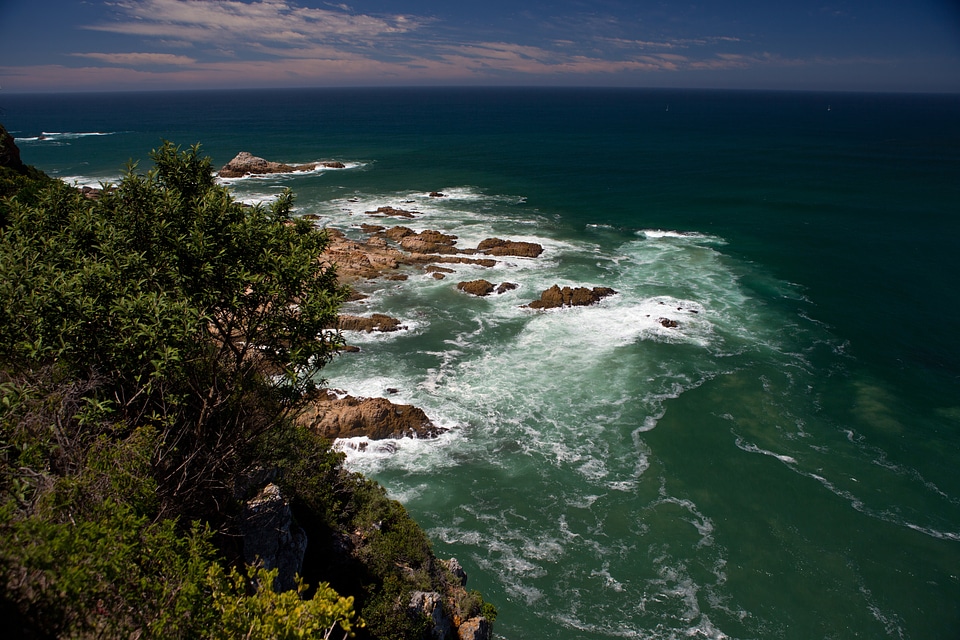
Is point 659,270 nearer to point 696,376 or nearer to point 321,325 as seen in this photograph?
point 696,376

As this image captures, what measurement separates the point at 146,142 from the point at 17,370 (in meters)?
144

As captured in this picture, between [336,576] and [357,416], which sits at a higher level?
[336,576]

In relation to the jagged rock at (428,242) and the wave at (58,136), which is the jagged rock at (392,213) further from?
the wave at (58,136)

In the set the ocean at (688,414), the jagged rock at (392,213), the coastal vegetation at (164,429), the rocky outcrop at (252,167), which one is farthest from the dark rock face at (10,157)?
the rocky outcrop at (252,167)

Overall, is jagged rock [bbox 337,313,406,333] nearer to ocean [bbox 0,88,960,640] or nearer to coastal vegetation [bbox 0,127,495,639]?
ocean [bbox 0,88,960,640]

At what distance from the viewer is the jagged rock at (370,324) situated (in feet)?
134

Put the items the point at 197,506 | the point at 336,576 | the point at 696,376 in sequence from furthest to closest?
the point at 696,376, the point at 336,576, the point at 197,506

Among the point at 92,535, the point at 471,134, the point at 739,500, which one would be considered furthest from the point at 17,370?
the point at 471,134

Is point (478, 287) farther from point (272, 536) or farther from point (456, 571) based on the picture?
point (272, 536)

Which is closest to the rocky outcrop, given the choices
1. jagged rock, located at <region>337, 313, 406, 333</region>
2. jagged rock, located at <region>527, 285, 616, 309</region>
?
jagged rock, located at <region>337, 313, 406, 333</region>

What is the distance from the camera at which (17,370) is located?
10586 millimetres

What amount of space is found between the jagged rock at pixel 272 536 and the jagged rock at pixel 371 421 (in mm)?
16591

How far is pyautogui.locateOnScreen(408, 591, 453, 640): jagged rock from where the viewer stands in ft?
46.9

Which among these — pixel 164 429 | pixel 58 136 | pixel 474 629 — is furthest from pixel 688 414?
pixel 58 136
